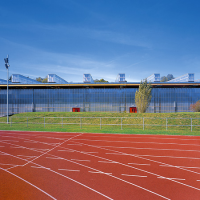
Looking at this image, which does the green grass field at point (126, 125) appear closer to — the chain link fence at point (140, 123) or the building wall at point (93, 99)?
the chain link fence at point (140, 123)

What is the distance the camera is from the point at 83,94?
3362 centimetres

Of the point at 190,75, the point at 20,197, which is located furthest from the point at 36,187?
the point at 190,75

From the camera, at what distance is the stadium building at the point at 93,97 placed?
32188 millimetres

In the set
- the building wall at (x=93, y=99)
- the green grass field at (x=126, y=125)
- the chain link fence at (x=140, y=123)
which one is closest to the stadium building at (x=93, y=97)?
the building wall at (x=93, y=99)

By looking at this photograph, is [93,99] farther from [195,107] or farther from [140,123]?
[195,107]

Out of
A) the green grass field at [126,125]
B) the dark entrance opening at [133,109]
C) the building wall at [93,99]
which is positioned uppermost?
the building wall at [93,99]

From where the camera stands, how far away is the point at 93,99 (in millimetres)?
33500

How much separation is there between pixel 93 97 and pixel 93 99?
458mm

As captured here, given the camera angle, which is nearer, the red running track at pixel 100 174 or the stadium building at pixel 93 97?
the red running track at pixel 100 174

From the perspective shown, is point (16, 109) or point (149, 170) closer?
point (149, 170)

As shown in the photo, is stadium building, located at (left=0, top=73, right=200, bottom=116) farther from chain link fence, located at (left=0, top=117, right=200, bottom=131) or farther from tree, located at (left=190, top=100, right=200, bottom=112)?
chain link fence, located at (left=0, top=117, right=200, bottom=131)

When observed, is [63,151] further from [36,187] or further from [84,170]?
[36,187]

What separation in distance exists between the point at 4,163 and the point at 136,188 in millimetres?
6311

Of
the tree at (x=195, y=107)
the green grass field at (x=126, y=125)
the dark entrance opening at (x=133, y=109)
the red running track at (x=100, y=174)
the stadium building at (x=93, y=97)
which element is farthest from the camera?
the dark entrance opening at (x=133, y=109)
